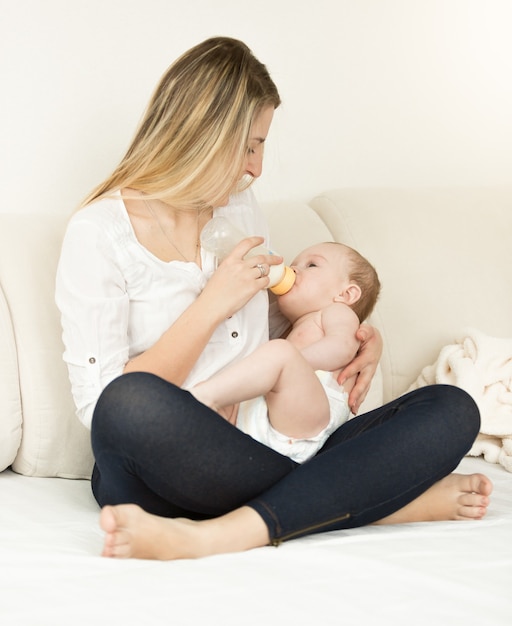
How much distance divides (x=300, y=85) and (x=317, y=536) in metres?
1.30

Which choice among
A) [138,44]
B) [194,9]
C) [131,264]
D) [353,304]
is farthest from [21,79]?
[353,304]

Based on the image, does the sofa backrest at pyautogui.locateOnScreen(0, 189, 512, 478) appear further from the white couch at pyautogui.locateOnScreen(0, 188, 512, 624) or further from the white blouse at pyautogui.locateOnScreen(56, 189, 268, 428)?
the white blouse at pyautogui.locateOnScreen(56, 189, 268, 428)

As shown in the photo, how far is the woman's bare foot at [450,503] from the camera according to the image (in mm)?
1360

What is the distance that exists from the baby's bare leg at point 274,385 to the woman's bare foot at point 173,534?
0.18 meters

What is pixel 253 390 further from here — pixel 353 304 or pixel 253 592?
pixel 353 304

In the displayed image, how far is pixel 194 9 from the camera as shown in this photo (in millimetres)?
2020

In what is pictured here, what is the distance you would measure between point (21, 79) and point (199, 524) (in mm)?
1036

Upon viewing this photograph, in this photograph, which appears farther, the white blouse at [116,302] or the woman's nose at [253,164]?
the woman's nose at [253,164]

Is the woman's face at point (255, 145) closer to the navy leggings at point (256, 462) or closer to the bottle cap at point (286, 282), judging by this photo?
the bottle cap at point (286, 282)

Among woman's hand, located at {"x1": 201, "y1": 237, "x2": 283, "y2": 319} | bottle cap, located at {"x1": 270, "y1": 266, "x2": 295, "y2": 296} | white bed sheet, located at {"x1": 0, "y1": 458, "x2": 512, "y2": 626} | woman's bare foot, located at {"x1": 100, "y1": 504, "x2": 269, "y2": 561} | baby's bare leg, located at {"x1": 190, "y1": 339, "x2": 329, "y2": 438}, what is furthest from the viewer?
bottle cap, located at {"x1": 270, "y1": 266, "x2": 295, "y2": 296}

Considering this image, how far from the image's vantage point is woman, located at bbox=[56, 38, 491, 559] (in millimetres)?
1168

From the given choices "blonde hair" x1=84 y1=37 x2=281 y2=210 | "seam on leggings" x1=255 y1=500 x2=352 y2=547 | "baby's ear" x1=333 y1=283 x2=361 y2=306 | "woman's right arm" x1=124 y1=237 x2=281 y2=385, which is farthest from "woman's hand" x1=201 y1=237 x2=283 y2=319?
"seam on leggings" x1=255 y1=500 x2=352 y2=547

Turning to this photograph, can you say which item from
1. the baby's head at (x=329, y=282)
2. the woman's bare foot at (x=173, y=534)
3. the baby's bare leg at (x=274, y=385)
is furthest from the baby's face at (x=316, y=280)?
the woman's bare foot at (x=173, y=534)

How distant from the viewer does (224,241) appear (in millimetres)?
1577
